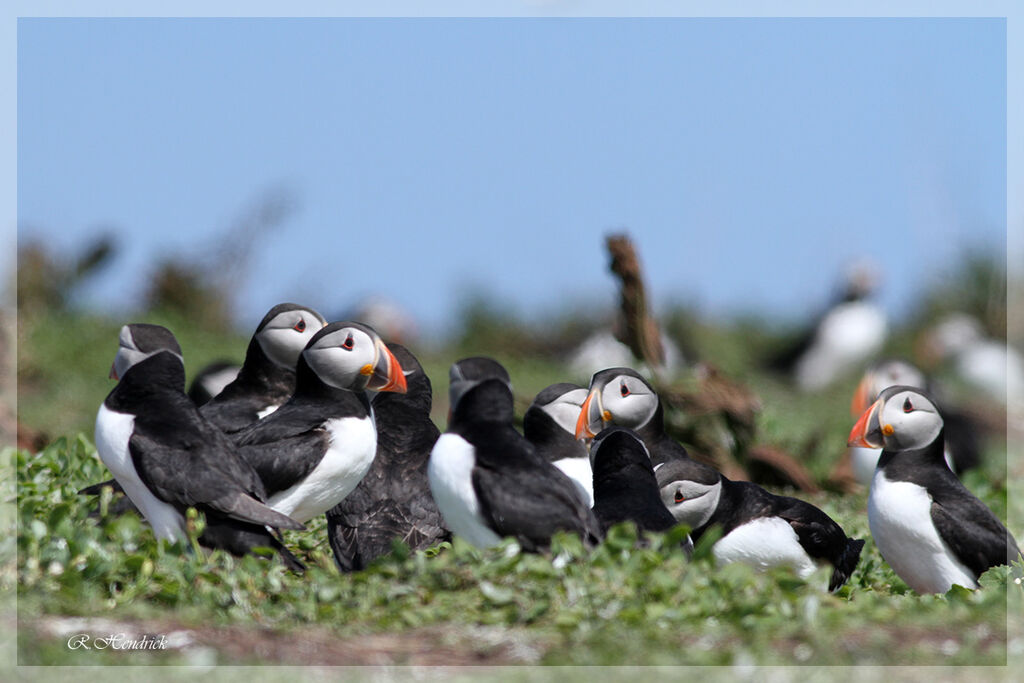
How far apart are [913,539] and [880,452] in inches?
128

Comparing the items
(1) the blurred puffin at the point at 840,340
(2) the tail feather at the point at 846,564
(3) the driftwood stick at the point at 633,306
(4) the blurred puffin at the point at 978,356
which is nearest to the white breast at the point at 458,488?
(2) the tail feather at the point at 846,564

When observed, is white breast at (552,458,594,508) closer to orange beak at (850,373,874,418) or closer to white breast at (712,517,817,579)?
white breast at (712,517,817,579)

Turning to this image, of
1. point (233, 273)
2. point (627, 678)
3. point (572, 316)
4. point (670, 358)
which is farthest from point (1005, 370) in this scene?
point (627, 678)

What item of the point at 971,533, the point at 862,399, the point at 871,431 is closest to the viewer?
the point at 971,533

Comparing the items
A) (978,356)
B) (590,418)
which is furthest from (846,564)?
(978,356)

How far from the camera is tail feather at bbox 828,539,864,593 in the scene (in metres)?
6.88

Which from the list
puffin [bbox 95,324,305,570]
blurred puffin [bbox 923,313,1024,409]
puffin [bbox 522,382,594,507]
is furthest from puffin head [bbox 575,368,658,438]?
blurred puffin [bbox 923,313,1024,409]

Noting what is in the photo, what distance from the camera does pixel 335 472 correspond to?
6270 mm

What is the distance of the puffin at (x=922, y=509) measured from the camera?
6.75 meters

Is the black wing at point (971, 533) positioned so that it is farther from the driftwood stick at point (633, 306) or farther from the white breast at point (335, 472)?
the driftwood stick at point (633, 306)

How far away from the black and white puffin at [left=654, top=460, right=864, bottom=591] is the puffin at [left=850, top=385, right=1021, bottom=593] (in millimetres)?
302

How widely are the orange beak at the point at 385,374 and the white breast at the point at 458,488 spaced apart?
0.96 metres

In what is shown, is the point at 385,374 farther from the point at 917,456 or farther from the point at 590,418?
the point at 917,456

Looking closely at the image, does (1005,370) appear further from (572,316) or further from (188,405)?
(188,405)
